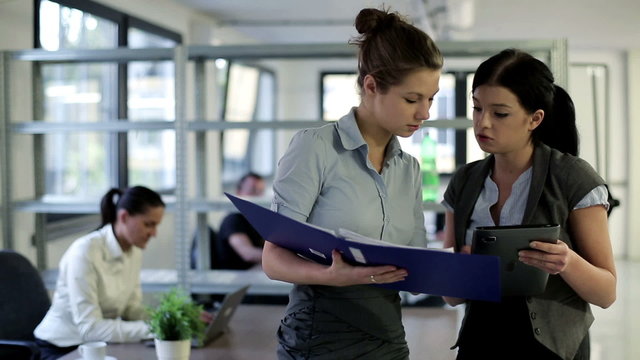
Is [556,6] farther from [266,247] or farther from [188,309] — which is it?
[266,247]

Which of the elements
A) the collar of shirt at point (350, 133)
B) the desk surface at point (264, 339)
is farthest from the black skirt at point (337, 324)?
the desk surface at point (264, 339)

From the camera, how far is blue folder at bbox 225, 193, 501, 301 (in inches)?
51.4

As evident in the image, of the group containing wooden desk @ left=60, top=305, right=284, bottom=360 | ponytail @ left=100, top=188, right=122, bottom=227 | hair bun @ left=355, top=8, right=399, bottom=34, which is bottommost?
wooden desk @ left=60, top=305, right=284, bottom=360

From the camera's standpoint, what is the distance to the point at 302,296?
1511 mm

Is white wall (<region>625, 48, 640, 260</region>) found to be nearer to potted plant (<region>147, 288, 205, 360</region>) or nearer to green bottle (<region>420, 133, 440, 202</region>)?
green bottle (<region>420, 133, 440, 202</region>)

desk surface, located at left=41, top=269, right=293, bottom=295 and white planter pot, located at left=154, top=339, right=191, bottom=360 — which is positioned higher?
white planter pot, located at left=154, top=339, right=191, bottom=360

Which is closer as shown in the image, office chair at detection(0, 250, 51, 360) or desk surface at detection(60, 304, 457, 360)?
desk surface at detection(60, 304, 457, 360)

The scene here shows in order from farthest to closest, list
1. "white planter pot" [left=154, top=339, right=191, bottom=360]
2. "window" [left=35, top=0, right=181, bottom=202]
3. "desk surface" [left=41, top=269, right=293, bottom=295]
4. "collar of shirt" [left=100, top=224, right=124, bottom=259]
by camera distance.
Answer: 1. "window" [left=35, top=0, right=181, bottom=202]
2. "desk surface" [left=41, top=269, right=293, bottom=295]
3. "collar of shirt" [left=100, top=224, right=124, bottom=259]
4. "white planter pot" [left=154, top=339, right=191, bottom=360]

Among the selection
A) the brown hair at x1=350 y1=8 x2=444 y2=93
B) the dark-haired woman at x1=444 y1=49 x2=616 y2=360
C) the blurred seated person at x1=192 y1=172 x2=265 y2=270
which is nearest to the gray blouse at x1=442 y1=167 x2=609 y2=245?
the dark-haired woman at x1=444 y1=49 x2=616 y2=360

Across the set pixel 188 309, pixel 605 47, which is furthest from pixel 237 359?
pixel 605 47

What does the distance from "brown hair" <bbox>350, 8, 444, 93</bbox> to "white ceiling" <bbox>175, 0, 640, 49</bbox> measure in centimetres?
398

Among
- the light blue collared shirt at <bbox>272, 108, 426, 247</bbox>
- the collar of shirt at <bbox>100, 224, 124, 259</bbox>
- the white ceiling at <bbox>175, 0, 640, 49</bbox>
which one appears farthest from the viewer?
the white ceiling at <bbox>175, 0, 640, 49</bbox>

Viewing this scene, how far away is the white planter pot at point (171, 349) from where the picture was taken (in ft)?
7.62

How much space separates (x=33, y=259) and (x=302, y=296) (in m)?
3.02
